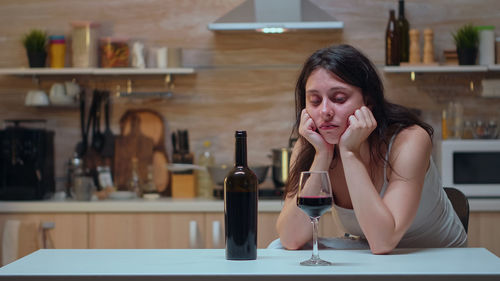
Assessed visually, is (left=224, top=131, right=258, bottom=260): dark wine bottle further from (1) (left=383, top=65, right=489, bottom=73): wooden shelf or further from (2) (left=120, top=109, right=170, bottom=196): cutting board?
(2) (left=120, top=109, right=170, bottom=196): cutting board

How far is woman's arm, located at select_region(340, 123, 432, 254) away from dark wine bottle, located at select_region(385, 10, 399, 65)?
6.43 ft

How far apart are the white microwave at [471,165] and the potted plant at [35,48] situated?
2364 millimetres

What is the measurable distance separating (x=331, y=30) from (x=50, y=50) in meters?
1.69

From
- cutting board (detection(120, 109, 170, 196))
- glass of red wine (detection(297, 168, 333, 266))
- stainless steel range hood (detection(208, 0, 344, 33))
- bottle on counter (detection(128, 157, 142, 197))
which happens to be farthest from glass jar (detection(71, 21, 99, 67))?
glass of red wine (detection(297, 168, 333, 266))

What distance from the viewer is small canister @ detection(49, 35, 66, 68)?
4.05 meters

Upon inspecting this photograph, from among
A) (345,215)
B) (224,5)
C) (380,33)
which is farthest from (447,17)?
(345,215)

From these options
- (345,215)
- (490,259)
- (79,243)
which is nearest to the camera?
(490,259)

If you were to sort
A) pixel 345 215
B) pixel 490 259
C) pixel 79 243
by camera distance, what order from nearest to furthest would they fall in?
pixel 490 259 → pixel 345 215 → pixel 79 243

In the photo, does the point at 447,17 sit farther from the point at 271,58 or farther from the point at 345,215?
the point at 345,215

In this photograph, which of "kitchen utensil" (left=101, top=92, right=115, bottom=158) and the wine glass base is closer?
the wine glass base

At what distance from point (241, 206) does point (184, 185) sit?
2390 millimetres

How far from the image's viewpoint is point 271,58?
4102 mm

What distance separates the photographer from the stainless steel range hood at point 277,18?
3.75 meters

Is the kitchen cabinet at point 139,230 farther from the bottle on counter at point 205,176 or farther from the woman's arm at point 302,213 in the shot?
the woman's arm at point 302,213
